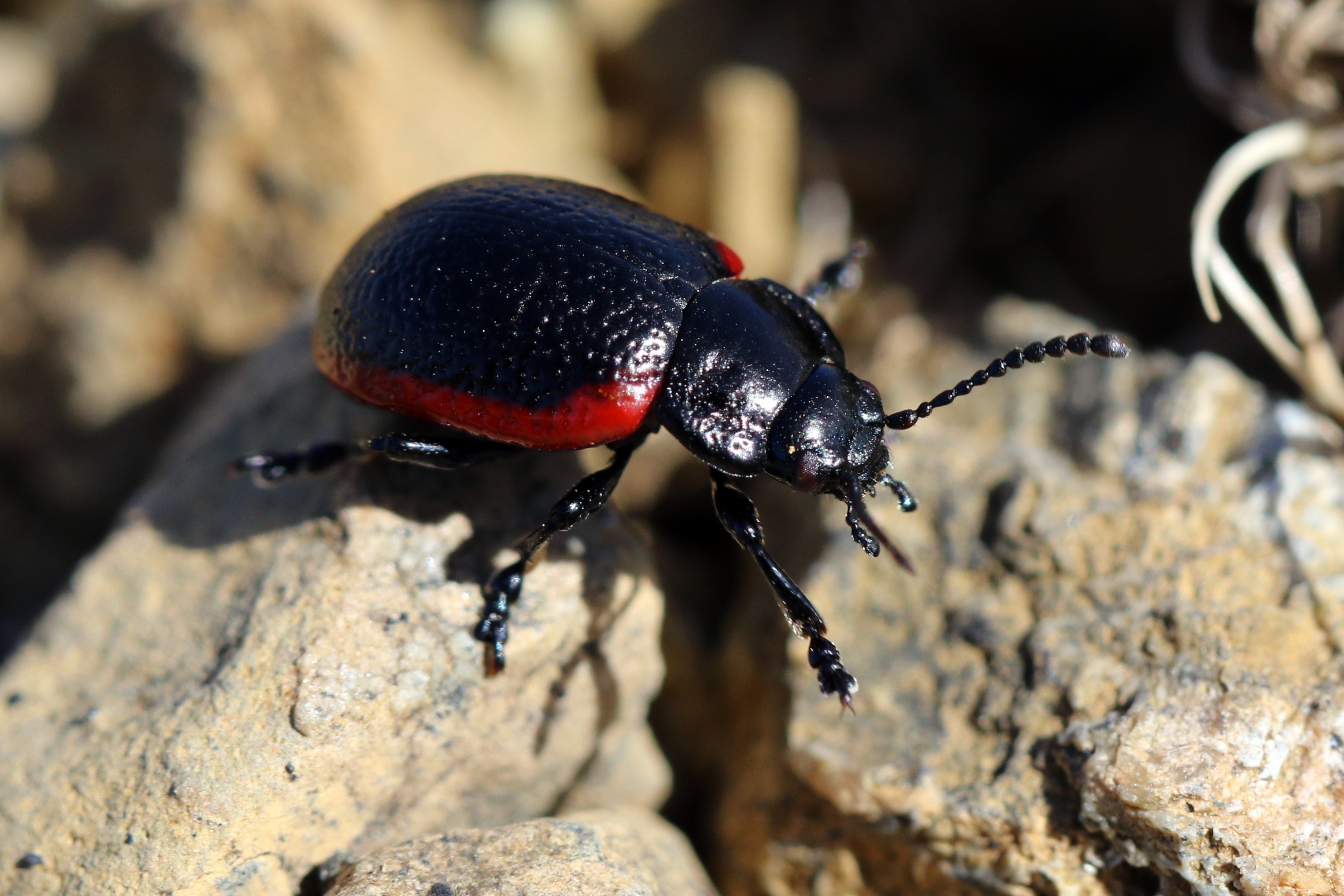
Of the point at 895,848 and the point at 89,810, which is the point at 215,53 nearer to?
the point at 89,810

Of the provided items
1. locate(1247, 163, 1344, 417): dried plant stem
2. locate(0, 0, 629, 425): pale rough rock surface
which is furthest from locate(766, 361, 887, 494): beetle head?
locate(0, 0, 629, 425): pale rough rock surface

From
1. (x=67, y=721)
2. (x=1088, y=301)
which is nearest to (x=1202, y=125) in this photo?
(x=1088, y=301)

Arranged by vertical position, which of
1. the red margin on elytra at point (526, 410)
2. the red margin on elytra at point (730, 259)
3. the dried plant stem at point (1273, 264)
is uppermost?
the dried plant stem at point (1273, 264)

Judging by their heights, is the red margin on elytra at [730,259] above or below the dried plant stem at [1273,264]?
below

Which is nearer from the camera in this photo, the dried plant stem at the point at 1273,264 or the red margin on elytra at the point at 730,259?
the red margin on elytra at the point at 730,259

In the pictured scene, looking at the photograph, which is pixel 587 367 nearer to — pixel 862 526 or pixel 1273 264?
pixel 862 526

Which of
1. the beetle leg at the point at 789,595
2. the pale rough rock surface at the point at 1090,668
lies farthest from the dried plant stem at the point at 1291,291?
the beetle leg at the point at 789,595

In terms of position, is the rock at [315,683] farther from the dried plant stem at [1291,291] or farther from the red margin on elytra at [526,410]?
the dried plant stem at [1291,291]
